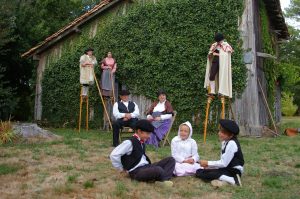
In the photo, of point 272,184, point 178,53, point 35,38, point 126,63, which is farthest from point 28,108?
point 272,184

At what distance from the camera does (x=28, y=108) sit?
679 inches

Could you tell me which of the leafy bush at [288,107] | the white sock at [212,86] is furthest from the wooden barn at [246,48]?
the leafy bush at [288,107]

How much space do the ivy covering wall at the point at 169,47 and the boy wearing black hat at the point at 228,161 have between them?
21.2 feet

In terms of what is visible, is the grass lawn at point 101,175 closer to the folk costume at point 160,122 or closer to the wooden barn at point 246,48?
the folk costume at point 160,122

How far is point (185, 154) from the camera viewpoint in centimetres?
635

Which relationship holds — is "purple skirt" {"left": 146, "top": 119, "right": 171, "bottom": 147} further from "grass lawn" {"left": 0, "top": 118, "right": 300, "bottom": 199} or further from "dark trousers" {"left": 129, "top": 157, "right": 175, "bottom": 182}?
"dark trousers" {"left": 129, "top": 157, "right": 175, "bottom": 182}

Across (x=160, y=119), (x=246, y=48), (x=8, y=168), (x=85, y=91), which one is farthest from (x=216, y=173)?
(x=85, y=91)

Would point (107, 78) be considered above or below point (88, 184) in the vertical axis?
above

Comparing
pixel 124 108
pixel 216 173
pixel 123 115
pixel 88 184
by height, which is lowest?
pixel 88 184

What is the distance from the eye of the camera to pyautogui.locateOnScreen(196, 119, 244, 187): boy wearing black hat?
564 centimetres

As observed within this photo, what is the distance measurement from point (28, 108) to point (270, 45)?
10064 millimetres

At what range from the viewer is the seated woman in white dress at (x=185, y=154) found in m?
6.22

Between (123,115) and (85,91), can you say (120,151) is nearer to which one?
(123,115)

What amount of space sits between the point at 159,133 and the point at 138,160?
3.46m
